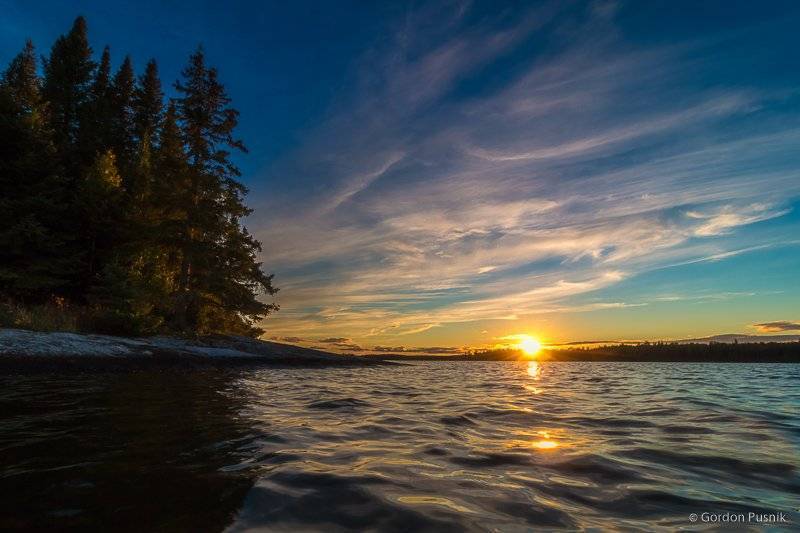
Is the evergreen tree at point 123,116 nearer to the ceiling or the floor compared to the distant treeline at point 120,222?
nearer to the ceiling

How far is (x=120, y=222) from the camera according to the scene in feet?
79.7

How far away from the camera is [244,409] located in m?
7.30

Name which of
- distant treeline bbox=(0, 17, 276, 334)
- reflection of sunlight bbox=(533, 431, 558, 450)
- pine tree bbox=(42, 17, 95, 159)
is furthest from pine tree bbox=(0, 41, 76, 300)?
reflection of sunlight bbox=(533, 431, 558, 450)

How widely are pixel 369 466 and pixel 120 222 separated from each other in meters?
25.9

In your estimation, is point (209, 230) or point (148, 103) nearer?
point (209, 230)

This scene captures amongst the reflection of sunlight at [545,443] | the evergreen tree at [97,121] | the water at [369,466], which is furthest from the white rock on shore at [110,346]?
the evergreen tree at [97,121]

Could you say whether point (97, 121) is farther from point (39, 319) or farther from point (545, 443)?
point (545, 443)

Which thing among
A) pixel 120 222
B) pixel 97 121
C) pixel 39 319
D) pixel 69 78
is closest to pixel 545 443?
pixel 39 319

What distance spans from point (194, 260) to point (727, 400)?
81.4ft

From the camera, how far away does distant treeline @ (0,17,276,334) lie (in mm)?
20453

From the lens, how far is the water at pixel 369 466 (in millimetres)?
2838

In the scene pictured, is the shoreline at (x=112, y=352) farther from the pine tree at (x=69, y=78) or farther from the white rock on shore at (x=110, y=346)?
the pine tree at (x=69, y=78)

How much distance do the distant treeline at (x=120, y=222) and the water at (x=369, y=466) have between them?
46.8ft

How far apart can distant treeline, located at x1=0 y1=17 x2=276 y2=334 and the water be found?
1427cm
